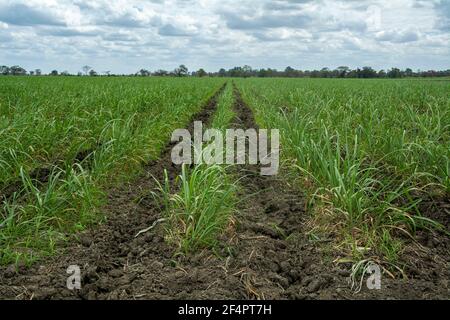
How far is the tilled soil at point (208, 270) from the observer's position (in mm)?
2887

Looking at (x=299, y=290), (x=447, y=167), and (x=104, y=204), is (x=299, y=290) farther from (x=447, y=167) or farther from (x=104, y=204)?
(x=104, y=204)

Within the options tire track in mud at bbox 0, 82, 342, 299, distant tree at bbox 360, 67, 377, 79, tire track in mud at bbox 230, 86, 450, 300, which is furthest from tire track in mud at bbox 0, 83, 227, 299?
distant tree at bbox 360, 67, 377, 79

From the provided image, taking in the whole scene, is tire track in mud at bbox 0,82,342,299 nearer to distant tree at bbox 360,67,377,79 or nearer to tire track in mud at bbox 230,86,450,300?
tire track in mud at bbox 230,86,450,300

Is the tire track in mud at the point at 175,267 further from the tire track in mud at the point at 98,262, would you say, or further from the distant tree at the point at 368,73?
the distant tree at the point at 368,73

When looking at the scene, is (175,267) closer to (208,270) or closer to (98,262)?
(208,270)

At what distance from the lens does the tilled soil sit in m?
2.89

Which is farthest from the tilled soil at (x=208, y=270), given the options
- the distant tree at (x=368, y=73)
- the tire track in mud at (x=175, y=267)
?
the distant tree at (x=368, y=73)

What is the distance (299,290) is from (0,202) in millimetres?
A: 3041

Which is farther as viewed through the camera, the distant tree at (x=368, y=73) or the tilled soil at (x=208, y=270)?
the distant tree at (x=368, y=73)

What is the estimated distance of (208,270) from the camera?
316 cm

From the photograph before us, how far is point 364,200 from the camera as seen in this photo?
12.4 ft

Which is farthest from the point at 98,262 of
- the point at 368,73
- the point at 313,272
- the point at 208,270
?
the point at 368,73

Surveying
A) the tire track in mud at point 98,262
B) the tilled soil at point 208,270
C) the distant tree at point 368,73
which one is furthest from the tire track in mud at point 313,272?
the distant tree at point 368,73
